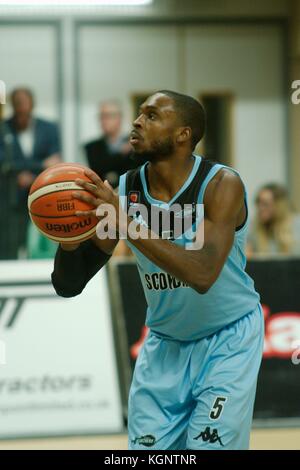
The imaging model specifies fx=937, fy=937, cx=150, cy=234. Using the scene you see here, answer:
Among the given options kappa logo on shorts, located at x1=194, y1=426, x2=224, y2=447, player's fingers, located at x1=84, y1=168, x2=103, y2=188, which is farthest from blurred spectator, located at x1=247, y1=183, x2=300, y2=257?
player's fingers, located at x1=84, y1=168, x2=103, y2=188

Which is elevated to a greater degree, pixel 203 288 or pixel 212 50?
pixel 212 50

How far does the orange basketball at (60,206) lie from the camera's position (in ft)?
11.6

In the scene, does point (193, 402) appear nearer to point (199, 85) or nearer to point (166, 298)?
point (166, 298)

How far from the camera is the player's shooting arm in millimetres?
3389

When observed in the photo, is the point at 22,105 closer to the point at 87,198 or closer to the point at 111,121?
the point at 111,121

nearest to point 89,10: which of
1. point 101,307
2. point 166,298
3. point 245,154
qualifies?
point 245,154

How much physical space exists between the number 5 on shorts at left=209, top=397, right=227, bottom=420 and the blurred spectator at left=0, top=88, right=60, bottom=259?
476cm

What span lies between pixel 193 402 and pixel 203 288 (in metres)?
0.64

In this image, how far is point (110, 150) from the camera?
8.77m

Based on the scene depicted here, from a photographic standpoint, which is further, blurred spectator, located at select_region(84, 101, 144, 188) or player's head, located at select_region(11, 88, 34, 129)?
player's head, located at select_region(11, 88, 34, 129)

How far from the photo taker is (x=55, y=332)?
642 cm

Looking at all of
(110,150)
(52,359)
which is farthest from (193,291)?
(110,150)

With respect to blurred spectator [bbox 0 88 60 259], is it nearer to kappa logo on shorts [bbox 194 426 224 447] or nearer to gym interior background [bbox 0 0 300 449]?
gym interior background [bbox 0 0 300 449]

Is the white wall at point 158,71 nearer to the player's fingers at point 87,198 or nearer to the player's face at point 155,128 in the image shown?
the player's face at point 155,128
